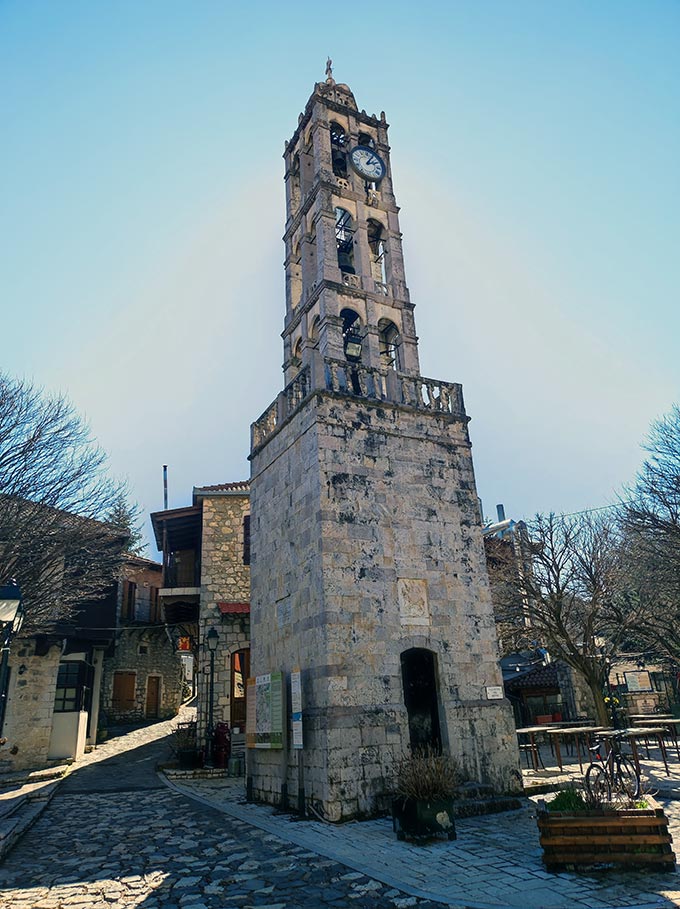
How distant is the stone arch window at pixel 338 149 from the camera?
17.3 metres

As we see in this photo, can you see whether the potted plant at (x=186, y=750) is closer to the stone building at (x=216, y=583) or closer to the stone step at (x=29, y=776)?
the stone building at (x=216, y=583)

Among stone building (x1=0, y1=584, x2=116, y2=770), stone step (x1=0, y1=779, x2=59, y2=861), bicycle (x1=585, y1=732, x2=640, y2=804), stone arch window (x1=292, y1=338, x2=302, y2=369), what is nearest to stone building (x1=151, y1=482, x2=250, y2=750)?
stone building (x1=0, y1=584, x2=116, y2=770)

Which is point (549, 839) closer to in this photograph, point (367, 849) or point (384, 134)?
point (367, 849)

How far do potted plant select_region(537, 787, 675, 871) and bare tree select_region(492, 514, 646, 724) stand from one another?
11933 mm

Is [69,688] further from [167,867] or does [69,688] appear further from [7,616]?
[167,867]

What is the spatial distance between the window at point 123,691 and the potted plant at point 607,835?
2544cm

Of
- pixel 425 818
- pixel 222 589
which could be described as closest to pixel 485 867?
pixel 425 818

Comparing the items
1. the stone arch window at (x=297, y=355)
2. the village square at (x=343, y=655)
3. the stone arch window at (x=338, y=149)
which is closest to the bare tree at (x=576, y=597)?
the village square at (x=343, y=655)

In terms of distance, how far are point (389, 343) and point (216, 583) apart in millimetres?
9151

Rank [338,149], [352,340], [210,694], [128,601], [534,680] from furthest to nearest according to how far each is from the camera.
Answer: [128,601] < [534,680] < [338,149] < [210,694] < [352,340]

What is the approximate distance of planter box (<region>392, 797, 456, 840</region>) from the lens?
752 centimetres

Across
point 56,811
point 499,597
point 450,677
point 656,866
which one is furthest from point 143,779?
point 656,866

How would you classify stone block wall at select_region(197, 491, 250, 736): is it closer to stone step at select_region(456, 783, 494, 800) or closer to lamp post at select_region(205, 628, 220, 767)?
lamp post at select_region(205, 628, 220, 767)

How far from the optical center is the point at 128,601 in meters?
28.1
